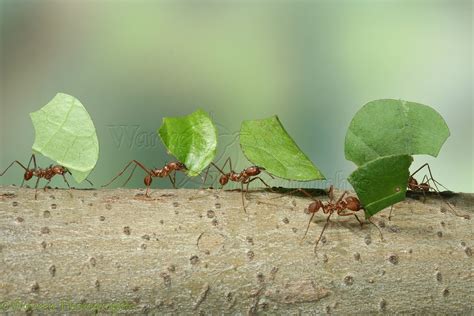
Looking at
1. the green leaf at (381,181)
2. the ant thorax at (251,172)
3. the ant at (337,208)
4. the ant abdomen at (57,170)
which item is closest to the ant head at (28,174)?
the ant abdomen at (57,170)

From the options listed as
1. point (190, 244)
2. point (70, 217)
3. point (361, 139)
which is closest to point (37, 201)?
point (70, 217)

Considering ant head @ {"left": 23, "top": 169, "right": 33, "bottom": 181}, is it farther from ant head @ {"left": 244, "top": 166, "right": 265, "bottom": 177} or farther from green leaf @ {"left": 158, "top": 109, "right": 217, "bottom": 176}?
ant head @ {"left": 244, "top": 166, "right": 265, "bottom": 177}

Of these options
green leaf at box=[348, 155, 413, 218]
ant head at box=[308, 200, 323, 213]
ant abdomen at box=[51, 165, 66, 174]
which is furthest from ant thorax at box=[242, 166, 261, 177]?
ant abdomen at box=[51, 165, 66, 174]

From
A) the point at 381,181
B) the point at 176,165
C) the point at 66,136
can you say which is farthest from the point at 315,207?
the point at 66,136

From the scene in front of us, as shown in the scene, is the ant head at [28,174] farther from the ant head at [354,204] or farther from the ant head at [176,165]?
the ant head at [354,204]

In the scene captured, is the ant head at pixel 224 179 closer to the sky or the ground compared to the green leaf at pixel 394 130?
closer to the ground

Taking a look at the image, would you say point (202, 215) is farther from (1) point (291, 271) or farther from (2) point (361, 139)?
(2) point (361, 139)

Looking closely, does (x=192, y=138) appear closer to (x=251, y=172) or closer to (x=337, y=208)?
(x=251, y=172)
